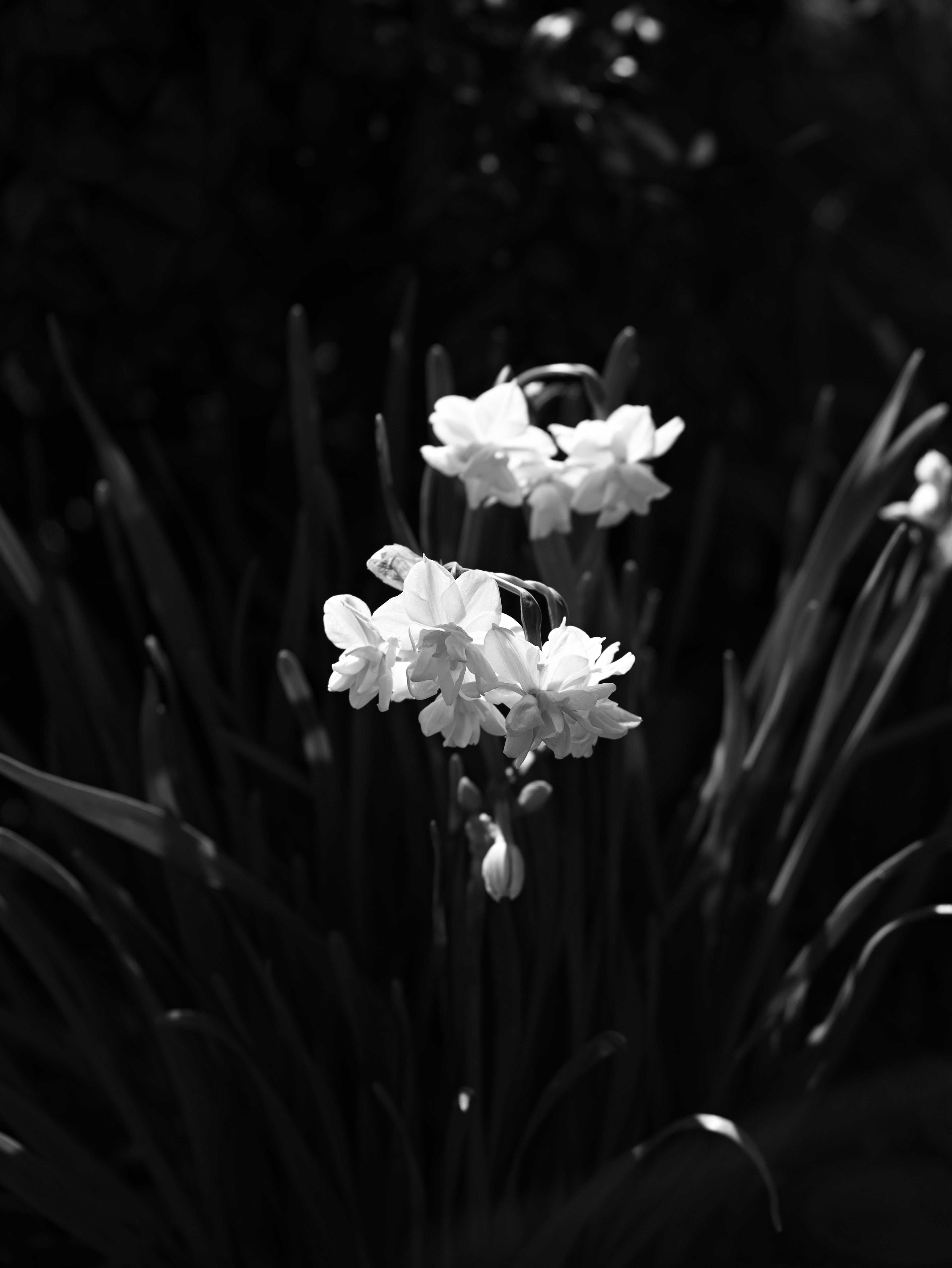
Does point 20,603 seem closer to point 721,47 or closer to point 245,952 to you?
point 245,952

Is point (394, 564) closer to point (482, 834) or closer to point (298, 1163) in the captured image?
point (482, 834)

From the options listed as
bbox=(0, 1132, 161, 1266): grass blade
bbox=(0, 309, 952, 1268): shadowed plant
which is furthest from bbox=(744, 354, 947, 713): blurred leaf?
bbox=(0, 1132, 161, 1266): grass blade

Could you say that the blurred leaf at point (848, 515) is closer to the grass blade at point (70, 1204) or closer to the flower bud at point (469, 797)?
the flower bud at point (469, 797)

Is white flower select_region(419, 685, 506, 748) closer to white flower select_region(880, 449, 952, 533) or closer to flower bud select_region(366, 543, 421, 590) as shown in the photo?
flower bud select_region(366, 543, 421, 590)

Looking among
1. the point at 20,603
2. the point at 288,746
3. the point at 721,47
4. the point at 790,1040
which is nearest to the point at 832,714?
the point at 790,1040

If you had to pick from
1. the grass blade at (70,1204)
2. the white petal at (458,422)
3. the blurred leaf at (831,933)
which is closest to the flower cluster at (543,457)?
the white petal at (458,422)

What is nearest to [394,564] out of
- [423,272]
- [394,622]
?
[394,622]
